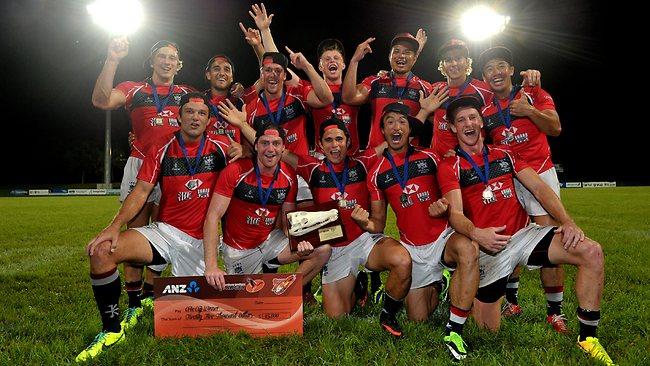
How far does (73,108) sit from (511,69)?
5334 cm

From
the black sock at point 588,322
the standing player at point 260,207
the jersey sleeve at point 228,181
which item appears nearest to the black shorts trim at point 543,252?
the black sock at point 588,322

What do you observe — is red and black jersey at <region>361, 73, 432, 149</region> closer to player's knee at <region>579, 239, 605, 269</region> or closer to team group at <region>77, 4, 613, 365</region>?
team group at <region>77, 4, 613, 365</region>

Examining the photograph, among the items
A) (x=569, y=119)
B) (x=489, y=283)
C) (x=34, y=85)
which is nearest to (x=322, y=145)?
(x=489, y=283)

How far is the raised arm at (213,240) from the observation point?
4555 mm

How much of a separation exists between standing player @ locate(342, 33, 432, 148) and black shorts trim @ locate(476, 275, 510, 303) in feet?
7.19

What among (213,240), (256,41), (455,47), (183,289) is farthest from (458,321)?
(256,41)

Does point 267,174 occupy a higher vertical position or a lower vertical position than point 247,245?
higher

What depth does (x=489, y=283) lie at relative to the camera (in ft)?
15.1

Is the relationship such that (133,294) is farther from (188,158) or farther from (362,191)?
(362,191)

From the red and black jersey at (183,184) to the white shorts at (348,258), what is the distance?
141 cm

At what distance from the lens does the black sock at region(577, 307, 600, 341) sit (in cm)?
413

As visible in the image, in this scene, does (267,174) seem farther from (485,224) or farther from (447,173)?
(485,224)

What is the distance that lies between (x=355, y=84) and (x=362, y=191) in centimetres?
134

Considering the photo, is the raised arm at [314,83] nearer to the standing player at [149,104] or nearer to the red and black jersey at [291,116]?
the red and black jersey at [291,116]
